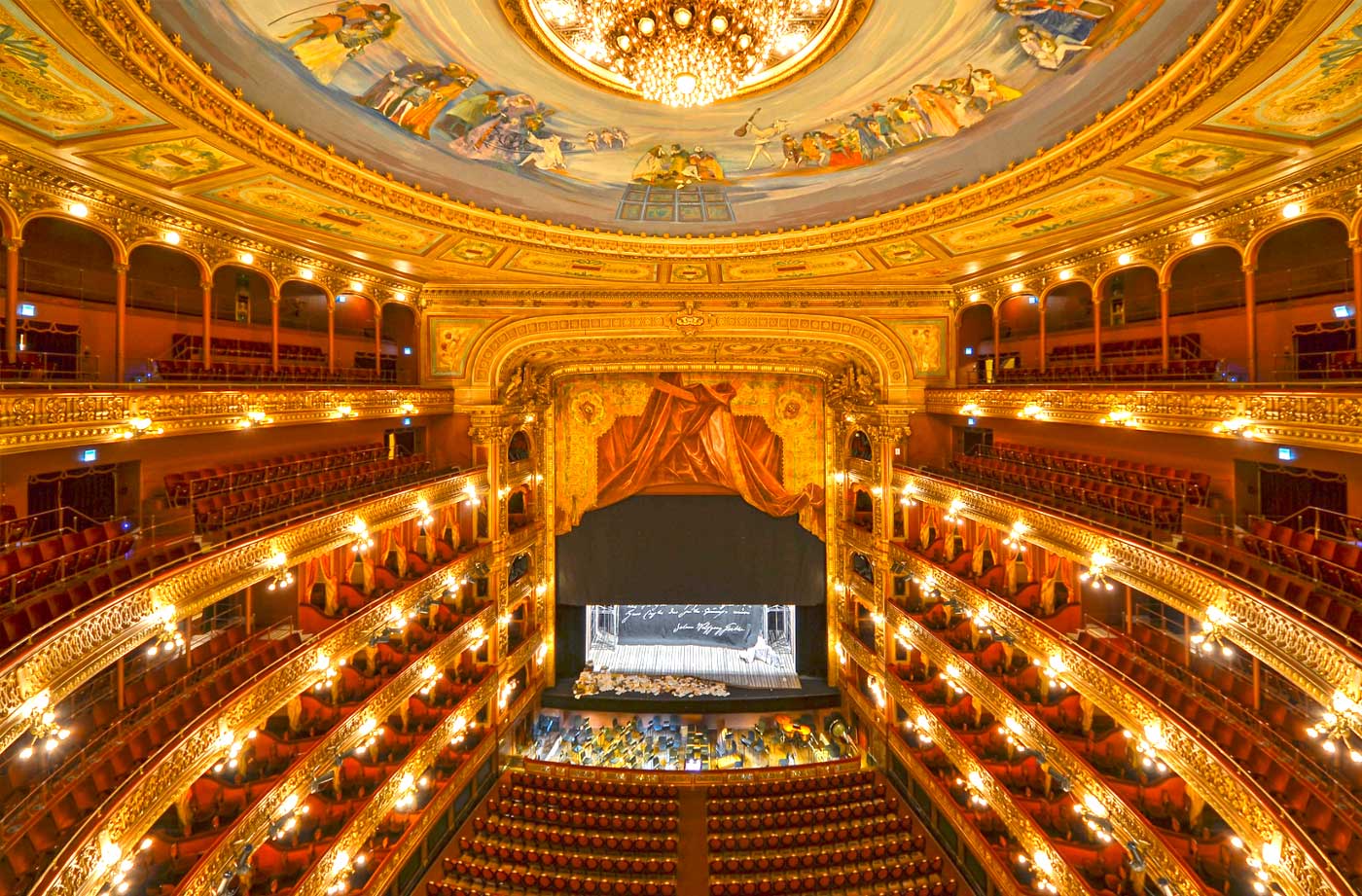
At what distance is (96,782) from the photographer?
24.2 ft

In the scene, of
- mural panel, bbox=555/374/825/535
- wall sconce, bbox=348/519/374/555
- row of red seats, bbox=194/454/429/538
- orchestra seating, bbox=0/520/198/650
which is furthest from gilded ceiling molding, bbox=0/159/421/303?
mural panel, bbox=555/374/825/535

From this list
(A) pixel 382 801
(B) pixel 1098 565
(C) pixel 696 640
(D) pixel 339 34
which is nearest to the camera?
(D) pixel 339 34

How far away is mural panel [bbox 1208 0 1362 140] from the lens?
548 cm

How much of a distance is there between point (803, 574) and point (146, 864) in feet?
52.0

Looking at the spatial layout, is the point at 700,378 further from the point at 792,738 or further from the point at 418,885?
the point at 418,885

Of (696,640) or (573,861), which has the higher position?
(696,640)

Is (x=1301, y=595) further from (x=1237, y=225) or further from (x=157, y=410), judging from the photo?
(x=157, y=410)

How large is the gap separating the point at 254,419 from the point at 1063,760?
13.9 metres

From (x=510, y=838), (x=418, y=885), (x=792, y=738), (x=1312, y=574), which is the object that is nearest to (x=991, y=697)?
(x=1312, y=574)

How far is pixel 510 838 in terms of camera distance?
14.0 metres

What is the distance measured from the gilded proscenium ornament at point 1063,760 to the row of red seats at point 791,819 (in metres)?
2.98

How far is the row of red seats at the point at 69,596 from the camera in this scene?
245 inches

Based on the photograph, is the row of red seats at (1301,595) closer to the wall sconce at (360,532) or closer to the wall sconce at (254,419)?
the wall sconce at (360,532)

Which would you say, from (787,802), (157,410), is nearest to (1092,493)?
(787,802)
